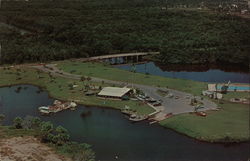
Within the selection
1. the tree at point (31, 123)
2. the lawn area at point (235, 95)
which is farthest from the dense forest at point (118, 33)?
the tree at point (31, 123)

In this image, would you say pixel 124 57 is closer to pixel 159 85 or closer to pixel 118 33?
pixel 118 33

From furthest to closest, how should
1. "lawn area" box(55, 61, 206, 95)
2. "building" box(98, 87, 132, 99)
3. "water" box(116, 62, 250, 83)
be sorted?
"water" box(116, 62, 250, 83), "lawn area" box(55, 61, 206, 95), "building" box(98, 87, 132, 99)

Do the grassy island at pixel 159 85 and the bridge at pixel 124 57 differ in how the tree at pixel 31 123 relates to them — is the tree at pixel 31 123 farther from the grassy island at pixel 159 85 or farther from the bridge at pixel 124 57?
the bridge at pixel 124 57

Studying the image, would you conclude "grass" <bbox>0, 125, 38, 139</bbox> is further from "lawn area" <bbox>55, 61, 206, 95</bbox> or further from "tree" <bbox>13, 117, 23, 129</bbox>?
"lawn area" <bbox>55, 61, 206, 95</bbox>

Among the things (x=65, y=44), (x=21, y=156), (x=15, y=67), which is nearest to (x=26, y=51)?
(x=15, y=67)

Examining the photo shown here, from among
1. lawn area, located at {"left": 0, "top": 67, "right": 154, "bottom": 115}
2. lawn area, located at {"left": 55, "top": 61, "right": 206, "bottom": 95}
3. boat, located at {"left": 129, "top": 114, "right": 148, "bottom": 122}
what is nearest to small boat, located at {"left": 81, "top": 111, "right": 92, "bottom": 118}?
lawn area, located at {"left": 0, "top": 67, "right": 154, "bottom": 115}

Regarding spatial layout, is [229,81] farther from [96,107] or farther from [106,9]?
[106,9]
